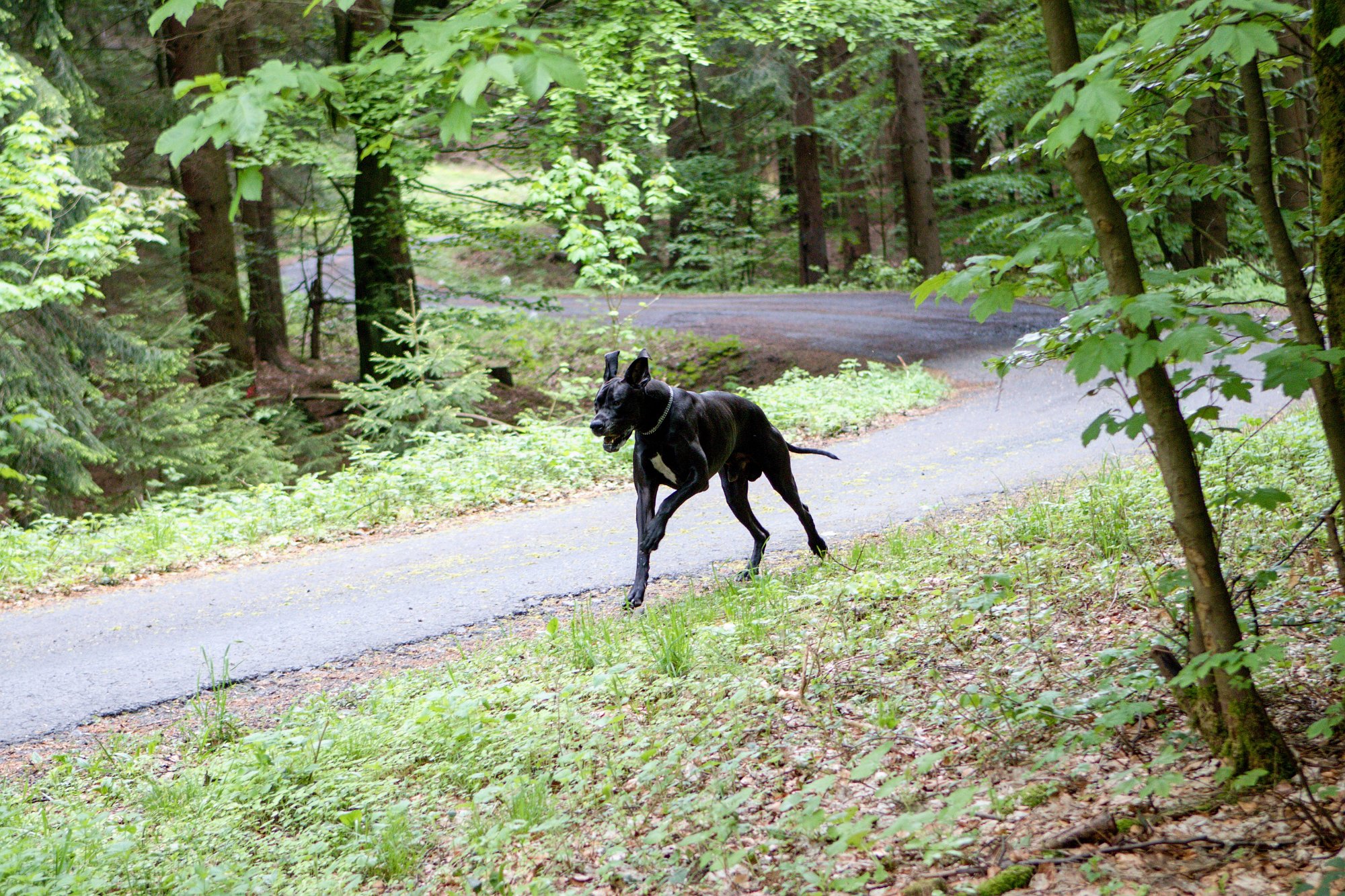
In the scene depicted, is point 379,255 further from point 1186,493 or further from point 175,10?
point 1186,493

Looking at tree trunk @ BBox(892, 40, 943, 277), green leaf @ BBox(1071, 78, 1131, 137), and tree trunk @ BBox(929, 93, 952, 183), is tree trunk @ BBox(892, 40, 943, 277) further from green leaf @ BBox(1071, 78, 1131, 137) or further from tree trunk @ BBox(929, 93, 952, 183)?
green leaf @ BBox(1071, 78, 1131, 137)

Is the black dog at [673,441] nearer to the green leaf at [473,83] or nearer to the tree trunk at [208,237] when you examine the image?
the green leaf at [473,83]

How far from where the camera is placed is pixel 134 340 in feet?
43.9

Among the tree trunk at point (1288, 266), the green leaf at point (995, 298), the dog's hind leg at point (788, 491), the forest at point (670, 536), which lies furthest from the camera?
the dog's hind leg at point (788, 491)

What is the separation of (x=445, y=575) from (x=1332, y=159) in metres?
6.82

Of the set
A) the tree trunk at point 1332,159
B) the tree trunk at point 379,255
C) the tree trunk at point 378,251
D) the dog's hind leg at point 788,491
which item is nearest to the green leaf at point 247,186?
the tree trunk at point 1332,159

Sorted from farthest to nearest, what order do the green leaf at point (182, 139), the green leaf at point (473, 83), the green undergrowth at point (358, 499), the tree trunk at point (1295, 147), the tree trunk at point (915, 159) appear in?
the tree trunk at point (915, 159), the green undergrowth at point (358, 499), the tree trunk at point (1295, 147), the green leaf at point (182, 139), the green leaf at point (473, 83)

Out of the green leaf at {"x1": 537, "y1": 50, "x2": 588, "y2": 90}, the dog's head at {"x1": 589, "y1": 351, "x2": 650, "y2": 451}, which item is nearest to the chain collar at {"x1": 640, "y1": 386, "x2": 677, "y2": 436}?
the dog's head at {"x1": 589, "y1": 351, "x2": 650, "y2": 451}

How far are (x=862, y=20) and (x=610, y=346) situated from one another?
6.80 metres

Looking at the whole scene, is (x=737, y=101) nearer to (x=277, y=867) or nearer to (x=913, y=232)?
(x=913, y=232)

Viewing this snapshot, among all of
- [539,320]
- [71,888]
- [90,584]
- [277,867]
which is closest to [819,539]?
[277,867]

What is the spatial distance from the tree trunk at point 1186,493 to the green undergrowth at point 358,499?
882 cm

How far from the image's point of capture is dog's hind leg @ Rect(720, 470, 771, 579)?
6898 millimetres

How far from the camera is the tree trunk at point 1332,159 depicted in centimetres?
340
